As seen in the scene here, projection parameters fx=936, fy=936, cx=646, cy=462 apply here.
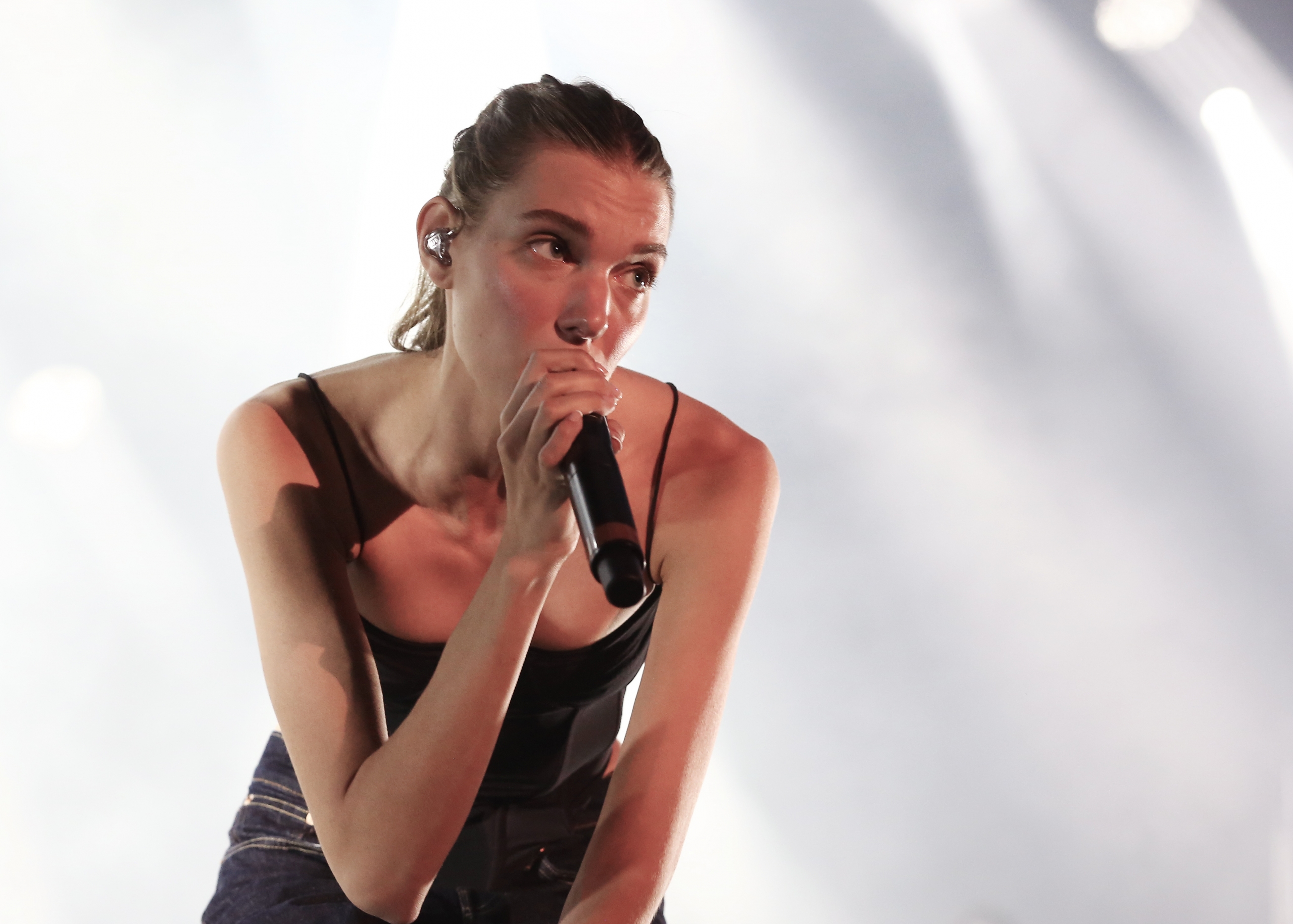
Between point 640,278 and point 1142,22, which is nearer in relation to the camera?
point 640,278

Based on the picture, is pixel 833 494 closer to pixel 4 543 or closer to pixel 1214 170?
pixel 1214 170

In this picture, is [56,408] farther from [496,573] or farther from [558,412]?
[558,412]

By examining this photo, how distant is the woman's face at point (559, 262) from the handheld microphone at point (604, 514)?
181 millimetres

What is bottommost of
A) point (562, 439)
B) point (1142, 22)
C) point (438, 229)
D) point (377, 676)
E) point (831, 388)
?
point (377, 676)

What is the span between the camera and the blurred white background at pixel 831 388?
7.77ft

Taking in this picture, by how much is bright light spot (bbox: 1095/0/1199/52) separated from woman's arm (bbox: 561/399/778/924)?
2.28 m

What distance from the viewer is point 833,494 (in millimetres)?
2623

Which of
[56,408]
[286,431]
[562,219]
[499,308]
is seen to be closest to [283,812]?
[286,431]

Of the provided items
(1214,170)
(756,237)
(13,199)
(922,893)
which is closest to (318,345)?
(13,199)

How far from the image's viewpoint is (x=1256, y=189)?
108 inches

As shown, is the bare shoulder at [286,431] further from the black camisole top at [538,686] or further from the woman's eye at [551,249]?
the woman's eye at [551,249]

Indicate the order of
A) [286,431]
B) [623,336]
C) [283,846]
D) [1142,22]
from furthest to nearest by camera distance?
[1142,22] → [283,846] → [286,431] → [623,336]

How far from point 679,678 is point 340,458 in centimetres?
53

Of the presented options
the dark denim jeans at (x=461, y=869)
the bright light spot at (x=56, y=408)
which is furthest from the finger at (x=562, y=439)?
the bright light spot at (x=56, y=408)
